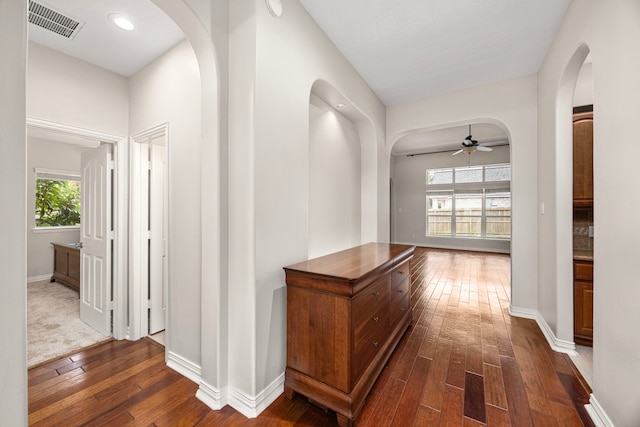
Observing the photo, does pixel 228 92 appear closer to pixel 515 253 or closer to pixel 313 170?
pixel 313 170

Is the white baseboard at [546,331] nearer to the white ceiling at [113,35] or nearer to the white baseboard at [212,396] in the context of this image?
the white baseboard at [212,396]

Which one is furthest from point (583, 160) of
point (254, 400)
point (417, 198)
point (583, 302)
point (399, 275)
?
point (417, 198)

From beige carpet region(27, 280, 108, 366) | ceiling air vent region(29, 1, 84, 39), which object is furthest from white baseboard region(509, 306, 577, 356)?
ceiling air vent region(29, 1, 84, 39)

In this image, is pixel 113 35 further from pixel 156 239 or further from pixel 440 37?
pixel 440 37

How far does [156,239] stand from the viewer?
→ 9.36 ft

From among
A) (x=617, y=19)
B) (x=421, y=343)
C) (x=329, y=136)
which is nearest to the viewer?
(x=617, y=19)

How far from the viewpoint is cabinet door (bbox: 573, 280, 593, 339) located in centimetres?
239

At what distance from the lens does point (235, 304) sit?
5.84 feet

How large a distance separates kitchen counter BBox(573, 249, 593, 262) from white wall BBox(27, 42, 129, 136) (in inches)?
186

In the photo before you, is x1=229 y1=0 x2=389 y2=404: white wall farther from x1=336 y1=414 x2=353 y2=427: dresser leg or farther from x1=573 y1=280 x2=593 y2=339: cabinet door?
x1=573 y1=280 x2=593 y2=339: cabinet door

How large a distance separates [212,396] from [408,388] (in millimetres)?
1409

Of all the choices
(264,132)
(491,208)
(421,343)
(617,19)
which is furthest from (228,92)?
(491,208)

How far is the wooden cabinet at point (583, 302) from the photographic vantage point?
238 centimetres

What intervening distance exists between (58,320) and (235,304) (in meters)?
3.06
